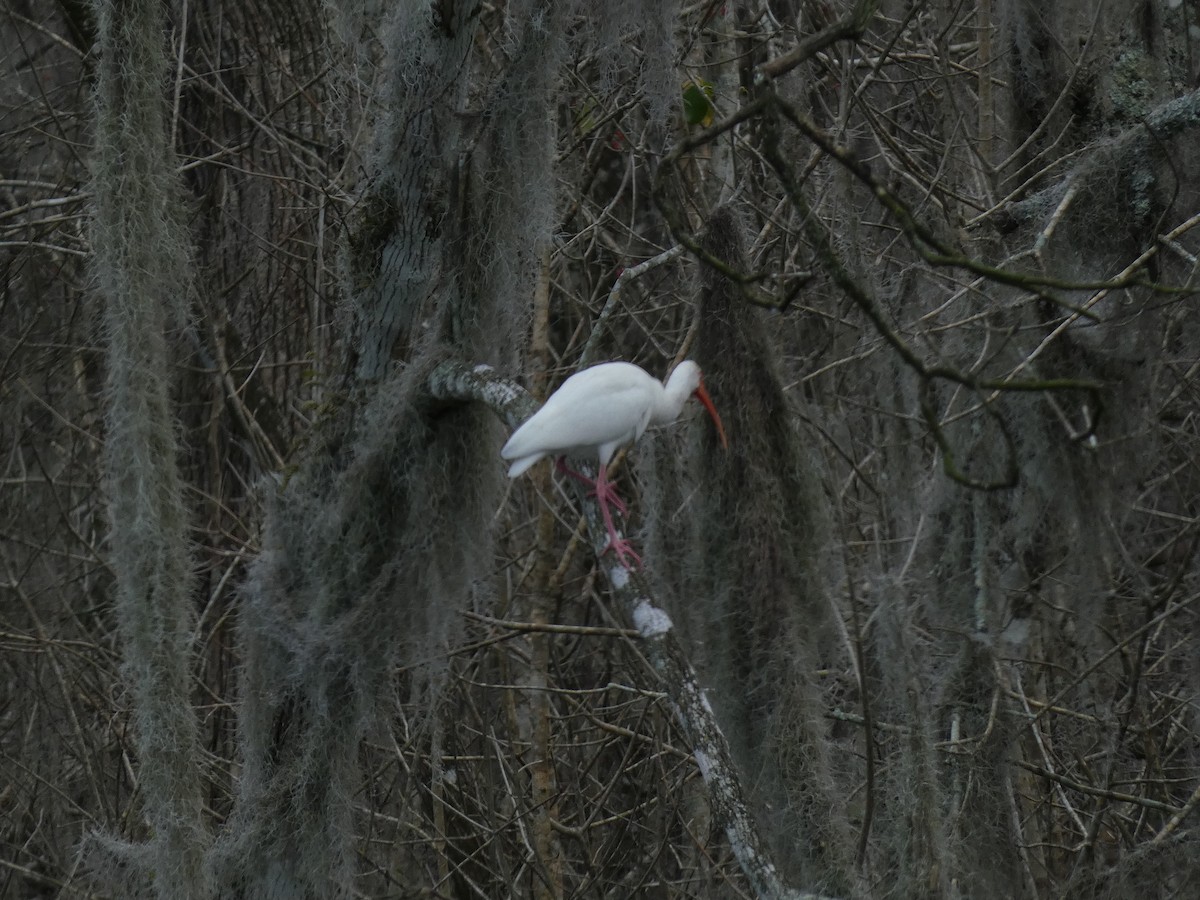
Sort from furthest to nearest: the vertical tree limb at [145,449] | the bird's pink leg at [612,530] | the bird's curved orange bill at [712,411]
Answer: the bird's curved orange bill at [712,411] → the vertical tree limb at [145,449] → the bird's pink leg at [612,530]

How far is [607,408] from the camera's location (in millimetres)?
3885

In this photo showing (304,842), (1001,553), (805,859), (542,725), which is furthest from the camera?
(542,725)

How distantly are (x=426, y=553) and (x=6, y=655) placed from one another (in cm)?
338

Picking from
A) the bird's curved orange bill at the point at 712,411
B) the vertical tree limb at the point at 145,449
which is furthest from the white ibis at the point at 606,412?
the vertical tree limb at the point at 145,449

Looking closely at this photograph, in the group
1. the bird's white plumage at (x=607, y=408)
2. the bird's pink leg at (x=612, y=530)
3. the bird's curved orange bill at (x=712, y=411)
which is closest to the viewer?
the bird's pink leg at (x=612, y=530)

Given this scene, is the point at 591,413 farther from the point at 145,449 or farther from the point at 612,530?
the point at 145,449

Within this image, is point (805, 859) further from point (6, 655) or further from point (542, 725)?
point (6, 655)

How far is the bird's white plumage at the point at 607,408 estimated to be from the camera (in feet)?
11.8

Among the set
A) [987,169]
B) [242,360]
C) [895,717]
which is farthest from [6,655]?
[987,169]

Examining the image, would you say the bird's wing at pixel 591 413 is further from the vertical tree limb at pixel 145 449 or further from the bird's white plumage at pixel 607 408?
the vertical tree limb at pixel 145 449

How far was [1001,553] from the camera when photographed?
3875 millimetres

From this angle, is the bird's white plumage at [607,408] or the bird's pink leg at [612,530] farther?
the bird's white plumage at [607,408]

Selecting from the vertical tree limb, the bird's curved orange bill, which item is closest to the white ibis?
the bird's curved orange bill

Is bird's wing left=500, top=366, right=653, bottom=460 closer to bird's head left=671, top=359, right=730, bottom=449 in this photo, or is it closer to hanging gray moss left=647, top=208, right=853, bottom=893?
bird's head left=671, top=359, right=730, bottom=449
